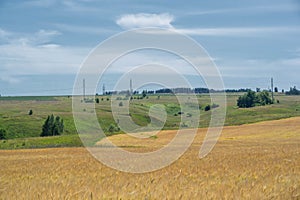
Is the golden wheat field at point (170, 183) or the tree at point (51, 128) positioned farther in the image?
the tree at point (51, 128)

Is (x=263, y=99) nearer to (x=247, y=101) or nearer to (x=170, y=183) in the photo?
(x=247, y=101)

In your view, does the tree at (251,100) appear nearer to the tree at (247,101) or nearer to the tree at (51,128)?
the tree at (247,101)

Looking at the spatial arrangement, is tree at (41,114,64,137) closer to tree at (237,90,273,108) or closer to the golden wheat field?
tree at (237,90,273,108)

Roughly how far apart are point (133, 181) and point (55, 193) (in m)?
3.01

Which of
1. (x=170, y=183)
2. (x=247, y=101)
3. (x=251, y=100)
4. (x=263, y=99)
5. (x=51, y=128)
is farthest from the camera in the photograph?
(x=263, y=99)

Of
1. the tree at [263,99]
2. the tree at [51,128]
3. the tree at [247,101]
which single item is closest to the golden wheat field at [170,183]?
the tree at [51,128]

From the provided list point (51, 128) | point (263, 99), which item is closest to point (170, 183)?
point (51, 128)

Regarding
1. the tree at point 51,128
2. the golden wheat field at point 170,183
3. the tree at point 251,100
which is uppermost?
the tree at point 251,100

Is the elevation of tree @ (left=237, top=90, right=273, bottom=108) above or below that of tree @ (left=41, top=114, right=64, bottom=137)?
above

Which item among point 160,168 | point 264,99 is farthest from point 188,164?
point 264,99

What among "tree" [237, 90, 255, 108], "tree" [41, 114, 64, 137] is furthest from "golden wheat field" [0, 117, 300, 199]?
"tree" [237, 90, 255, 108]

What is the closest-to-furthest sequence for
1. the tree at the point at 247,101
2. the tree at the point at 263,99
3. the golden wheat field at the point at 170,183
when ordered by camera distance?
the golden wheat field at the point at 170,183 < the tree at the point at 247,101 < the tree at the point at 263,99

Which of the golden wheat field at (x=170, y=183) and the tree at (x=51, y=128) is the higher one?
the golden wheat field at (x=170, y=183)

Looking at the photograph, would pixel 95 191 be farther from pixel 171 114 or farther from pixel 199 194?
pixel 171 114
